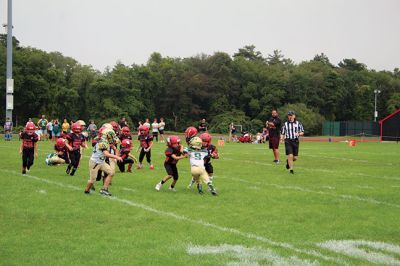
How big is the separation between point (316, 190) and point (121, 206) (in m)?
4.65

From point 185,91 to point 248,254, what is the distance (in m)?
58.9

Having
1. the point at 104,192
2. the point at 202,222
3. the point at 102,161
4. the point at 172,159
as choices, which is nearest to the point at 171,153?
the point at 172,159

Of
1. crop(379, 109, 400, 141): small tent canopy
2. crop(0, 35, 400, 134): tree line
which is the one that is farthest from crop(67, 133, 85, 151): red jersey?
crop(0, 35, 400, 134): tree line

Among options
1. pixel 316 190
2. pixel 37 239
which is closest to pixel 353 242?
pixel 37 239

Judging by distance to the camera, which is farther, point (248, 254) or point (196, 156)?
point (196, 156)

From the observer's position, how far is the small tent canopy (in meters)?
45.6

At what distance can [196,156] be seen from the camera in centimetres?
1148

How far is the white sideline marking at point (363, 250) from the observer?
6.36m

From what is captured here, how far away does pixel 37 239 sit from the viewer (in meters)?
7.27

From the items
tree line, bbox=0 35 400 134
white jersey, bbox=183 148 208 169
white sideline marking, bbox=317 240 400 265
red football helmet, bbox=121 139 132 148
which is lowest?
white sideline marking, bbox=317 240 400 265

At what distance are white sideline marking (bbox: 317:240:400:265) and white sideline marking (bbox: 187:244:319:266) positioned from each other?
0.71 meters

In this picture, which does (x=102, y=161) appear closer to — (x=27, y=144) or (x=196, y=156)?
(x=196, y=156)

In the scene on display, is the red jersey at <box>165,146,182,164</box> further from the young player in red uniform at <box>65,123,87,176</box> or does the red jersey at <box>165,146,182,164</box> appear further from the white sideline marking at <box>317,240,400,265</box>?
the white sideline marking at <box>317,240,400,265</box>

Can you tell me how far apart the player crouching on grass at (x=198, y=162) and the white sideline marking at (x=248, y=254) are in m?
4.35
